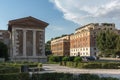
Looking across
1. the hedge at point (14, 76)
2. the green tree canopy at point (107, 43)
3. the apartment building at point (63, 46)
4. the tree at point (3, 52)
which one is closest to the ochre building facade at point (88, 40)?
the apartment building at point (63, 46)

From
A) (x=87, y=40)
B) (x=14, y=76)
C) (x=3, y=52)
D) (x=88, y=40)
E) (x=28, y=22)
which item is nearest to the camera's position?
(x=14, y=76)

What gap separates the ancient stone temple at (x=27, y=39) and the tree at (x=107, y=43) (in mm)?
33355

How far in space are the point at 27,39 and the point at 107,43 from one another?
37.5 metres

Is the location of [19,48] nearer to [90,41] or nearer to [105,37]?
[105,37]

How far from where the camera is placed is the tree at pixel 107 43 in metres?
91.2

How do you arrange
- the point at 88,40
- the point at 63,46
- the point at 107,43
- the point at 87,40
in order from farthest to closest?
the point at 63,46, the point at 87,40, the point at 88,40, the point at 107,43

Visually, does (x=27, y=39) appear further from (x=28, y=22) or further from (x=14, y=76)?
(x=14, y=76)

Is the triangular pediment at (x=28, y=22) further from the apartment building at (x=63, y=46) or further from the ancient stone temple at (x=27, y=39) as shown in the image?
the apartment building at (x=63, y=46)

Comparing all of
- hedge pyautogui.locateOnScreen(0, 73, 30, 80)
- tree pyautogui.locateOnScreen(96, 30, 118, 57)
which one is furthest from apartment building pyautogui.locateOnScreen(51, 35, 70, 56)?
hedge pyautogui.locateOnScreen(0, 73, 30, 80)

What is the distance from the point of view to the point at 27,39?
64188mm

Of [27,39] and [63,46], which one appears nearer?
[27,39]

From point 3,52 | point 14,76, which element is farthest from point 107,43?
point 14,76

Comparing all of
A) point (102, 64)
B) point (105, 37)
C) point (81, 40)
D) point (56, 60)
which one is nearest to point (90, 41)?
point (81, 40)

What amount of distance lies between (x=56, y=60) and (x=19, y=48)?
9.36 meters
